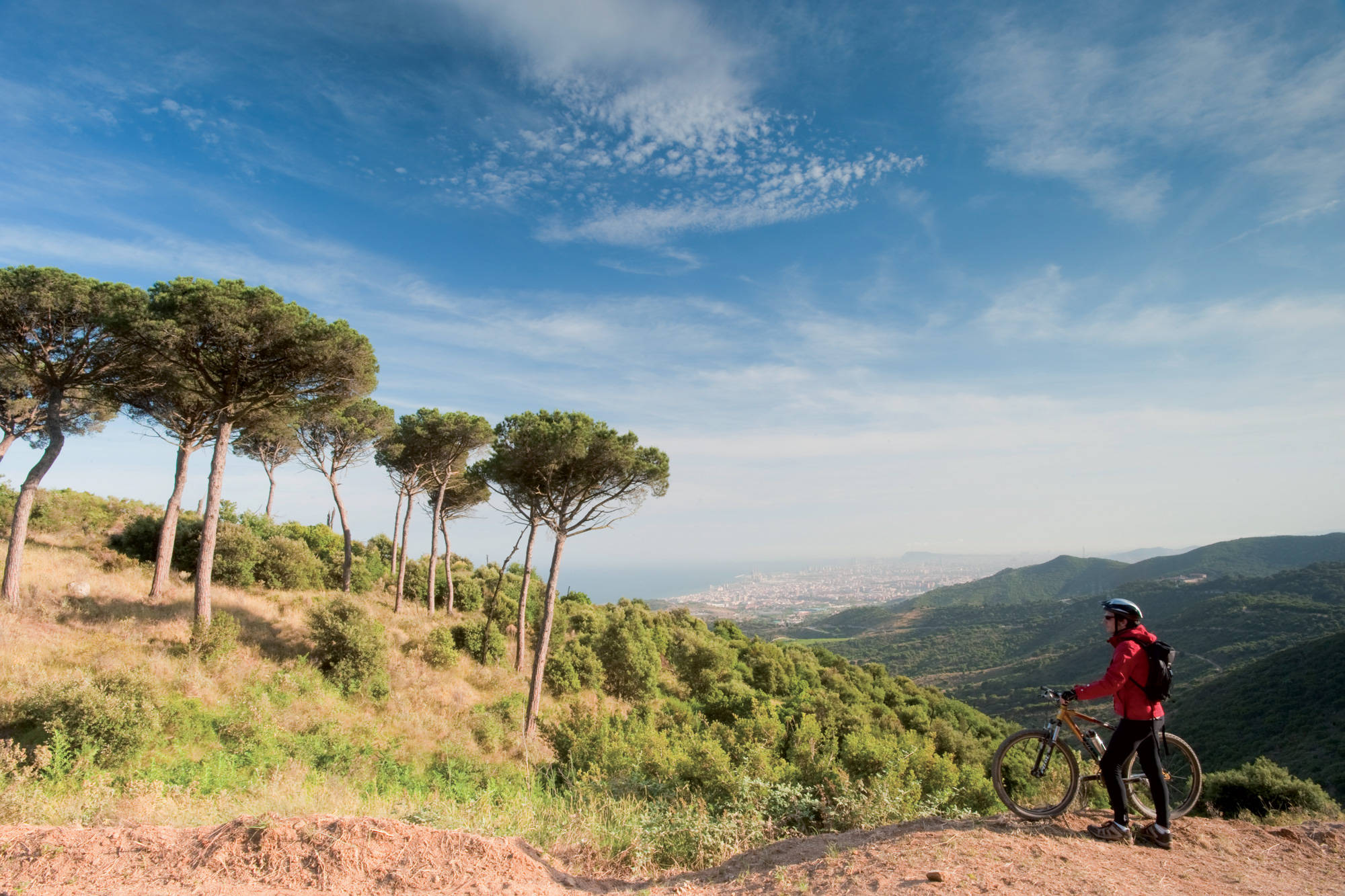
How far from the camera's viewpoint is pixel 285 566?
62.7 ft

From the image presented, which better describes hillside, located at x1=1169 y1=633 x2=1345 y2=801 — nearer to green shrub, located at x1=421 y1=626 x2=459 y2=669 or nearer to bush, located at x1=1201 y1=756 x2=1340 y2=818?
bush, located at x1=1201 y1=756 x2=1340 y2=818

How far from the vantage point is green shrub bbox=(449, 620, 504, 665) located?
18.7m

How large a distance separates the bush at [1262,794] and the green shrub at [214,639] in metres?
16.5

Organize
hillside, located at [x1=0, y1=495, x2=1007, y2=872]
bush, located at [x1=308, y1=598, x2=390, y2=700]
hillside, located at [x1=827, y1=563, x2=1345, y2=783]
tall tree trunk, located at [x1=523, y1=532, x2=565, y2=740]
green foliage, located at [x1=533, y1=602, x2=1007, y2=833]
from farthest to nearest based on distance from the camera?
hillside, located at [x1=827, y1=563, x2=1345, y2=783] < tall tree trunk, located at [x1=523, y1=532, x2=565, y2=740] < bush, located at [x1=308, y1=598, x2=390, y2=700] < green foliage, located at [x1=533, y1=602, x2=1007, y2=833] < hillside, located at [x1=0, y1=495, x2=1007, y2=872]

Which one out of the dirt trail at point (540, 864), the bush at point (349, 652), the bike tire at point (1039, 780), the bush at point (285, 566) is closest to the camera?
the dirt trail at point (540, 864)

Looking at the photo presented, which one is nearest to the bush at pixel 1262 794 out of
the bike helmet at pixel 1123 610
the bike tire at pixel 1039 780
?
the bike tire at pixel 1039 780

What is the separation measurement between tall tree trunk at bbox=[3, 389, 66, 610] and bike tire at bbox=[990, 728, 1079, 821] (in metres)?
18.3

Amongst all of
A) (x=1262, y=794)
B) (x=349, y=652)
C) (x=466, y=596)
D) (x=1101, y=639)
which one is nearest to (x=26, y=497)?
(x=349, y=652)

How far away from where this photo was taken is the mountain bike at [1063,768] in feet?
14.8

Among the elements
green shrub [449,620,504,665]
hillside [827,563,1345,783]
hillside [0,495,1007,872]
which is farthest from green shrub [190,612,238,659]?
hillside [827,563,1345,783]

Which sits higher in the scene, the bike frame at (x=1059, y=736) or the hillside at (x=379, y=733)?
the bike frame at (x=1059, y=736)

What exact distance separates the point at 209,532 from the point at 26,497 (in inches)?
162

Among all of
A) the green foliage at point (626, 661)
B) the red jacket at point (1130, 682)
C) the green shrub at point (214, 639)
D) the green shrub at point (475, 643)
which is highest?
the red jacket at point (1130, 682)

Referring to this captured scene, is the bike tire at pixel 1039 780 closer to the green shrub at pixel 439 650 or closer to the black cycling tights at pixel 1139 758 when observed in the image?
the black cycling tights at pixel 1139 758
